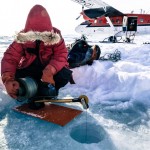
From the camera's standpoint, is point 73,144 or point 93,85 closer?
point 73,144

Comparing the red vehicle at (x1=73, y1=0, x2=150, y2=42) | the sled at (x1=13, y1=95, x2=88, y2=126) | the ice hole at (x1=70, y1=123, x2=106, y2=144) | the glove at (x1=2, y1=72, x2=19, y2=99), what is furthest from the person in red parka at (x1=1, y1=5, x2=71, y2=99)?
the red vehicle at (x1=73, y1=0, x2=150, y2=42)

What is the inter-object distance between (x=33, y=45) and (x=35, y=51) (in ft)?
0.25

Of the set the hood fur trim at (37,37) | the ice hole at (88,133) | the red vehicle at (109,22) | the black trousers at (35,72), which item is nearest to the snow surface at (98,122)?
the ice hole at (88,133)

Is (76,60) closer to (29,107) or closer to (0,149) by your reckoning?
(29,107)

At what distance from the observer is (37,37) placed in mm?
2508

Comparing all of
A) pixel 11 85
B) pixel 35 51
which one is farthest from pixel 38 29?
pixel 11 85

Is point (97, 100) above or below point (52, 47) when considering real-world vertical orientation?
below

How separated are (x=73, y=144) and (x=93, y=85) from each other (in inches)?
69.9

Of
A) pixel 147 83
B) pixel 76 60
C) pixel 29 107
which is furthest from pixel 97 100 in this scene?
pixel 76 60

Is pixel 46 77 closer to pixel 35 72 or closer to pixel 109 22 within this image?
pixel 35 72

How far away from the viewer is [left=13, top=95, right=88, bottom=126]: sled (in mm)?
2318

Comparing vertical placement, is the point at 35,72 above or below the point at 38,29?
below

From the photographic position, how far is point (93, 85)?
11.8 feet

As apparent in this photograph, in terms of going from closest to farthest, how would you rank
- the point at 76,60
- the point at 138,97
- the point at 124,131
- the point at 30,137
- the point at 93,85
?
the point at 30,137 → the point at 124,131 → the point at 138,97 → the point at 93,85 → the point at 76,60
